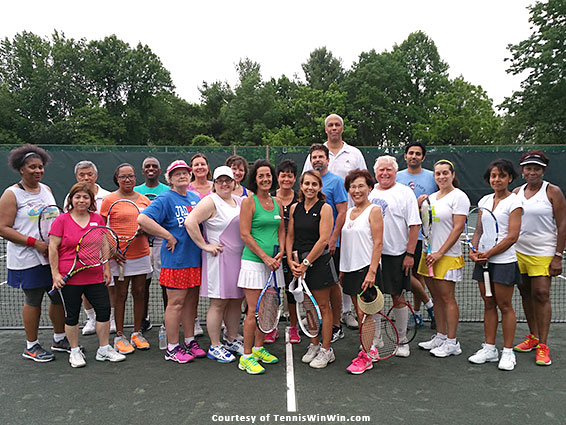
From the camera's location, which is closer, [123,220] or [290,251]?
[290,251]

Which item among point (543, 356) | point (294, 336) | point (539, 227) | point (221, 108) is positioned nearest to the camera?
point (543, 356)

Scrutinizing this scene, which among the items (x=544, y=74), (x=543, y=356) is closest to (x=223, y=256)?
(x=543, y=356)

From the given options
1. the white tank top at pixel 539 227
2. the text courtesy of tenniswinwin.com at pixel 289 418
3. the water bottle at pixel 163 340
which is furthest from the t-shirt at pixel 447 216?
the water bottle at pixel 163 340

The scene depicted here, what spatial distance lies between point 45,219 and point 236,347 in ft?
6.92

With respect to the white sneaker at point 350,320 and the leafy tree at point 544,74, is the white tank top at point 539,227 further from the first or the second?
the leafy tree at point 544,74

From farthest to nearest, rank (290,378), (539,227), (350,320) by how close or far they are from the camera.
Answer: (350,320) < (539,227) < (290,378)

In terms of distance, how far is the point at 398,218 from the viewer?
393 cm

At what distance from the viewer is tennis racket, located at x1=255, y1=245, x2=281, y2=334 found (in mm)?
3702

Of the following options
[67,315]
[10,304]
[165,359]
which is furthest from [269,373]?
[10,304]

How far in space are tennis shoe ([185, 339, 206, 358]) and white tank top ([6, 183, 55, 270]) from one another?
1.50 m

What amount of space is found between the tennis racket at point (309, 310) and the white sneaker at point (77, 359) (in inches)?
77.4

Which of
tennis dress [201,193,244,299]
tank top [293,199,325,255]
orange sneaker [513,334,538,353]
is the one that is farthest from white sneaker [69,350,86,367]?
orange sneaker [513,334,538,353]

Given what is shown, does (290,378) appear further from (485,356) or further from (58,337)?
(58,337)

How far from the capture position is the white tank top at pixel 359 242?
3721mm
